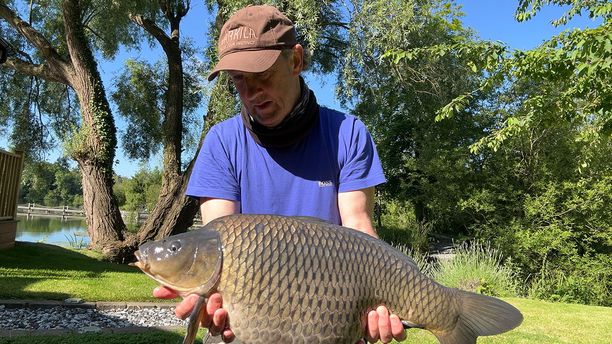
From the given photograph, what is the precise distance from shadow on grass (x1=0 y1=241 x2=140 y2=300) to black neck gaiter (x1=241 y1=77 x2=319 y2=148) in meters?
6.32

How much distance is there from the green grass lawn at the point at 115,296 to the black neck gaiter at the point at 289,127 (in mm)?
3993

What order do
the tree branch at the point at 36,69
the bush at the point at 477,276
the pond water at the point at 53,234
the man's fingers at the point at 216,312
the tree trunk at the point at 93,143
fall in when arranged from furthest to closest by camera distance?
the pond water at the point at 53,234
the tree branch at the point at 36,69
the tree trunk at the point at 93,143
the bush at the point at 477,276
the man's fingers at the point at 216,312

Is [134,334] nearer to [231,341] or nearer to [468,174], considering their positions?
[231,341]

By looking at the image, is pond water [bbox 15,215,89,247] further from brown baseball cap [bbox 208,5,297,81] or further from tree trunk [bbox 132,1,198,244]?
brown baseball cap [bbox 208,5,297,81]

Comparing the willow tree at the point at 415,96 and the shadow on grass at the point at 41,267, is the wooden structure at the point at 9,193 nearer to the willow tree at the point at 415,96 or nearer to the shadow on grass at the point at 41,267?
the shadow on grass at the point at 41,267

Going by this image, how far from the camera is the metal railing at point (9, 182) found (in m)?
11.3

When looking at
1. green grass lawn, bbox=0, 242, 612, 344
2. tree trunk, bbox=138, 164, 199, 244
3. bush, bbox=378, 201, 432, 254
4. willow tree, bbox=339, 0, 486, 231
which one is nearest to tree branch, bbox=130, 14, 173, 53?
tree trunk, bbox=138, 164, 199, 244

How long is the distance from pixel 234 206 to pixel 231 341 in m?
0.50

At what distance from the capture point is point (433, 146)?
15.3 m

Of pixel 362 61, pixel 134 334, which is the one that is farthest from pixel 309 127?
pixel 362 61

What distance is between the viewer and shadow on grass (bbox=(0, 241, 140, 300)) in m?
7.16

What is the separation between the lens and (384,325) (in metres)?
Result: 1.58

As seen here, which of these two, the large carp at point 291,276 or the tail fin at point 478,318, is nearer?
the large carp at point 291,276

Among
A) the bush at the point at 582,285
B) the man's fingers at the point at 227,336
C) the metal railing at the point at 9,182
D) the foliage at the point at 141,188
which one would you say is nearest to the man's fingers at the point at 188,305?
the man's fingers at the point at 227,336
